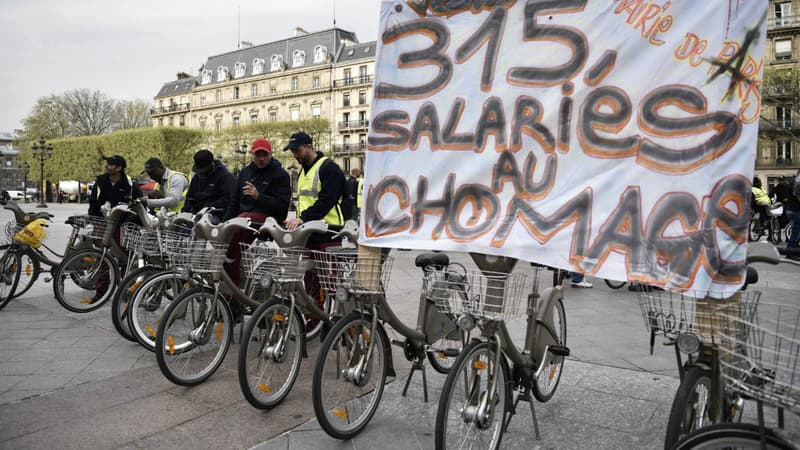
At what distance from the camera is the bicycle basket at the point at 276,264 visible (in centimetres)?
351

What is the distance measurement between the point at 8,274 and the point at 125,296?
7.71 feet

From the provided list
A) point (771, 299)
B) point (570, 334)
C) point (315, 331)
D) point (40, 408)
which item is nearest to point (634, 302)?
point (771, 299)

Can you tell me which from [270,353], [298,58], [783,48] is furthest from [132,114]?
[270,353]

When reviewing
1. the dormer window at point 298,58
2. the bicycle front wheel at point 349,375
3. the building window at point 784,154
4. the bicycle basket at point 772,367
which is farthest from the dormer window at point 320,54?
the bicycle basket at point 772,367

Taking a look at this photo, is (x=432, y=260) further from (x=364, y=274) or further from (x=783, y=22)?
(x=783, y=22)

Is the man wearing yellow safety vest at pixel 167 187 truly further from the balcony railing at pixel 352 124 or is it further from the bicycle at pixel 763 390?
the balcony railing at pixel 352 124

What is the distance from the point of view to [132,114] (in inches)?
2424

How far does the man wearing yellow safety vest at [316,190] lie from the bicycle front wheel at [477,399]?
211 centimetres

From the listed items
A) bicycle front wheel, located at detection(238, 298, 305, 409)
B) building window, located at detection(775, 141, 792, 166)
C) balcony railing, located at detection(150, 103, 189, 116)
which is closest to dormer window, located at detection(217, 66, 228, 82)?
balcony railing, located at detection(150, 103, 189, 116)

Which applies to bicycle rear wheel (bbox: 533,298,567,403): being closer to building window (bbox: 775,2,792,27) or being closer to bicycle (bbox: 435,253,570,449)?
bicycle (bbox: 435,253,570,449)

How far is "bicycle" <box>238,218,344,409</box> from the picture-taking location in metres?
3.32

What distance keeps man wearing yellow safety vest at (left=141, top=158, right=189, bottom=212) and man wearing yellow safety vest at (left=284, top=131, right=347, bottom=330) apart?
6.93 ft

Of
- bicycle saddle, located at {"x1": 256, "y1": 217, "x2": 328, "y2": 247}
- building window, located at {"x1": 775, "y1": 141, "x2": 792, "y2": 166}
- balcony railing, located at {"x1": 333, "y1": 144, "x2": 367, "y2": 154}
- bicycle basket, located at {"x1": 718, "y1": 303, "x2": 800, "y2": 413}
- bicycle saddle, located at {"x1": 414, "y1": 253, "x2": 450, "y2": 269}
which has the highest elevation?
balcony railing, located at {"x1": 333, "y1": 144, "x2": 367, "y2": 154}

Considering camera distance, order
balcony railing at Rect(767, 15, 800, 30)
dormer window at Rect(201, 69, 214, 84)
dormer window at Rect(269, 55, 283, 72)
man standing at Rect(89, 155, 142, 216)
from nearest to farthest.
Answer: man standing at Rect(89, 155, 142, 216) < balcony railing at Rect(767, 15, 800, 30) < dormer window at Rect(269, 55, 283, 72) < dormer window at Rect(201, 69, 214, 84)
